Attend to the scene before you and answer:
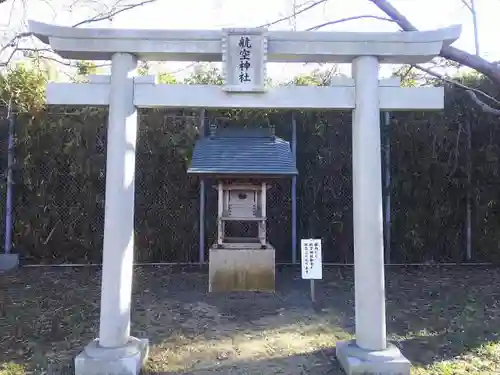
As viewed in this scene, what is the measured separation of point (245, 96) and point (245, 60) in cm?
30

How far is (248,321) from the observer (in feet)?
15.7

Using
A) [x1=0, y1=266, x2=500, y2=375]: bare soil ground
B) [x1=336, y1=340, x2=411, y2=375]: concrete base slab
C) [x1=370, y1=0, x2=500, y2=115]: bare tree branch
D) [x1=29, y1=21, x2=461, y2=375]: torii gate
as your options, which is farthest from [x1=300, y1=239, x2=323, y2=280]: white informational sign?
[x1=370, y1=0, x2=500, y2=115]: bare tree branch

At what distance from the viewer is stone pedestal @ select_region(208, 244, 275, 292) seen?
559 cm

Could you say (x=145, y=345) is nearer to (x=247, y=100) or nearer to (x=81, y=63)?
(x=247, y=100)

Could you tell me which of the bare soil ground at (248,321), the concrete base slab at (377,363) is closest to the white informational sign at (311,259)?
the bare soil ground at (248,321)

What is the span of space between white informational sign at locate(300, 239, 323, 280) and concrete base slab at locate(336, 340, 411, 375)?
68.1 inches

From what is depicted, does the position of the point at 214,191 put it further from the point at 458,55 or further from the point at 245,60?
the point at 458,55

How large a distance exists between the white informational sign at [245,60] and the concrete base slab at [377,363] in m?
2.32

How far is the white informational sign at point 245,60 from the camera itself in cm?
370

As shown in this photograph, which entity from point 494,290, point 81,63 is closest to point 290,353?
point 494,290

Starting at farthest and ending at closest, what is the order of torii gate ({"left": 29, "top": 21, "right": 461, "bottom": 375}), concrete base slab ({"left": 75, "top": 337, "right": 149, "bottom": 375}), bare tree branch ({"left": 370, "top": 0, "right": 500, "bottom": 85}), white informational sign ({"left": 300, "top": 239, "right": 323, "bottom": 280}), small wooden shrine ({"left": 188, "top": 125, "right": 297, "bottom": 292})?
small wooden shrine ({"left": 188, "top": 125, "right": 297, "bottom": 292})
white informational sign ({"left": 300, "top": 239, "right": 323, "bottom": 280})
bare tree branch ({"left": 370, "top": 0, "right": 500, "bottom": 85})
torii gate ({"left": 29, "top": 21, "right": 461, "bottom": 375})
concrete base slab ({"left": 75, "top": 337, "right": 149, "bottom": 375})

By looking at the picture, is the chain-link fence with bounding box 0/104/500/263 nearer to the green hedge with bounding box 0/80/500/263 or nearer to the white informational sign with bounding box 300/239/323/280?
the green hedge with bounding box 0/80/500/263

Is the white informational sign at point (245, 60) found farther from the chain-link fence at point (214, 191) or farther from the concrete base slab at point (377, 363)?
the chain-link fence at point (214, 191)

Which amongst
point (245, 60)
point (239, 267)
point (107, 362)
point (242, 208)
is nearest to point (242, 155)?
point (242, 208)
